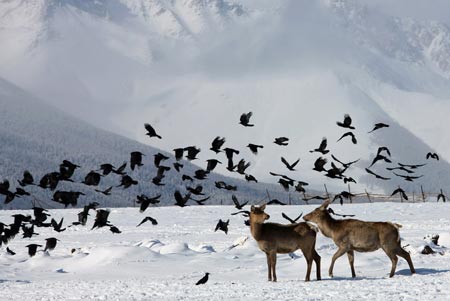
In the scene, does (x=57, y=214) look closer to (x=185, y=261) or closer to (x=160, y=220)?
(x=160, y=220)

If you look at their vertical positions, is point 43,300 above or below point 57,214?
below

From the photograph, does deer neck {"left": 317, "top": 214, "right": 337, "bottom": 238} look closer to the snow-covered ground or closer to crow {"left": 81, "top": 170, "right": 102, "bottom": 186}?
the snow-covered ground

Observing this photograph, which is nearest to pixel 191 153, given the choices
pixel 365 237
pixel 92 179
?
pixel 92 179

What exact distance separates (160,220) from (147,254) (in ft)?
79.6

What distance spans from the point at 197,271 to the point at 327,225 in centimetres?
569

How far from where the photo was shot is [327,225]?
18.6m

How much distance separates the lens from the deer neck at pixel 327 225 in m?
18.5

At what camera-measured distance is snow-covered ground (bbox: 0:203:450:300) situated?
15797 mm

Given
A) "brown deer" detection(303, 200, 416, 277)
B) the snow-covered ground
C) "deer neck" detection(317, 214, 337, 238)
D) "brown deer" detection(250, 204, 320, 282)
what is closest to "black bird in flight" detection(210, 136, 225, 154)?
"brown deer" detection(250, 204, 320, 282)

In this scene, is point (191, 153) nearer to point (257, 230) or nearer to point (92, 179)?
point (92, 179)

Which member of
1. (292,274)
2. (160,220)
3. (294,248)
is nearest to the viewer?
(294,248)

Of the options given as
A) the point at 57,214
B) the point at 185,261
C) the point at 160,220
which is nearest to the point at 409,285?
the point at 185,261

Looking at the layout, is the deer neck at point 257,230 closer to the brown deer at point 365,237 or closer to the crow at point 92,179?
the brown deer at point 365,237

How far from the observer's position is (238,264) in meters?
24.1
